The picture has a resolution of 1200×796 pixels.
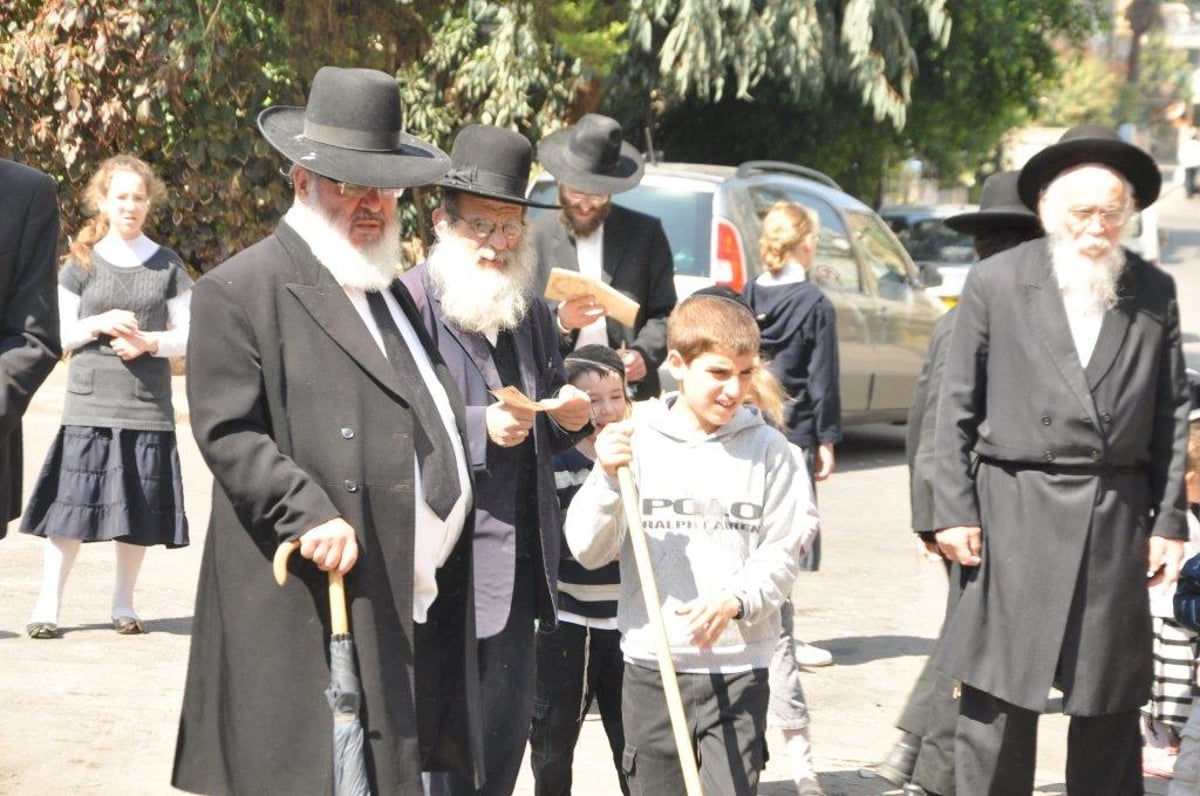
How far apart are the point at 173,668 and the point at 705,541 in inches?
134

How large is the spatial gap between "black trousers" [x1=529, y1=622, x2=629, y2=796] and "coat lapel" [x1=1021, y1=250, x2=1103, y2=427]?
142 centimetres

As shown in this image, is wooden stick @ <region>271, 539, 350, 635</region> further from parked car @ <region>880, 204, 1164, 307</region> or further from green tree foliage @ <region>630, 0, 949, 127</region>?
parked car @ <region>880, 204, 1164, 307</region>

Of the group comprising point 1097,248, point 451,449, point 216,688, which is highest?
point 1097,248

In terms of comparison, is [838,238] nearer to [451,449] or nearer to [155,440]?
[155,440]

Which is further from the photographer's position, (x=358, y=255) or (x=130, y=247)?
(x=130, y=247)

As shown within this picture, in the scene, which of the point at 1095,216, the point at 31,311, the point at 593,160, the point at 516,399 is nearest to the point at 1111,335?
the point at 1095,216

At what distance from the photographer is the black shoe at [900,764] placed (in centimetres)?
597

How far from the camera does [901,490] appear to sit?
12789 millimetres

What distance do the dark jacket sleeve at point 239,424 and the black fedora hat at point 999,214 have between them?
2.91 meters

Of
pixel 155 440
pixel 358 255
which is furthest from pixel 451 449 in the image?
pixel 155 440

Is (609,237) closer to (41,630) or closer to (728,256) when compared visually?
(41,630)

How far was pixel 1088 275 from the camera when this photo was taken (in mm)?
5008

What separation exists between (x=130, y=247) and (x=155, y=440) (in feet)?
2.65

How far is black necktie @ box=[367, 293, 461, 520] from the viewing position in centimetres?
404
